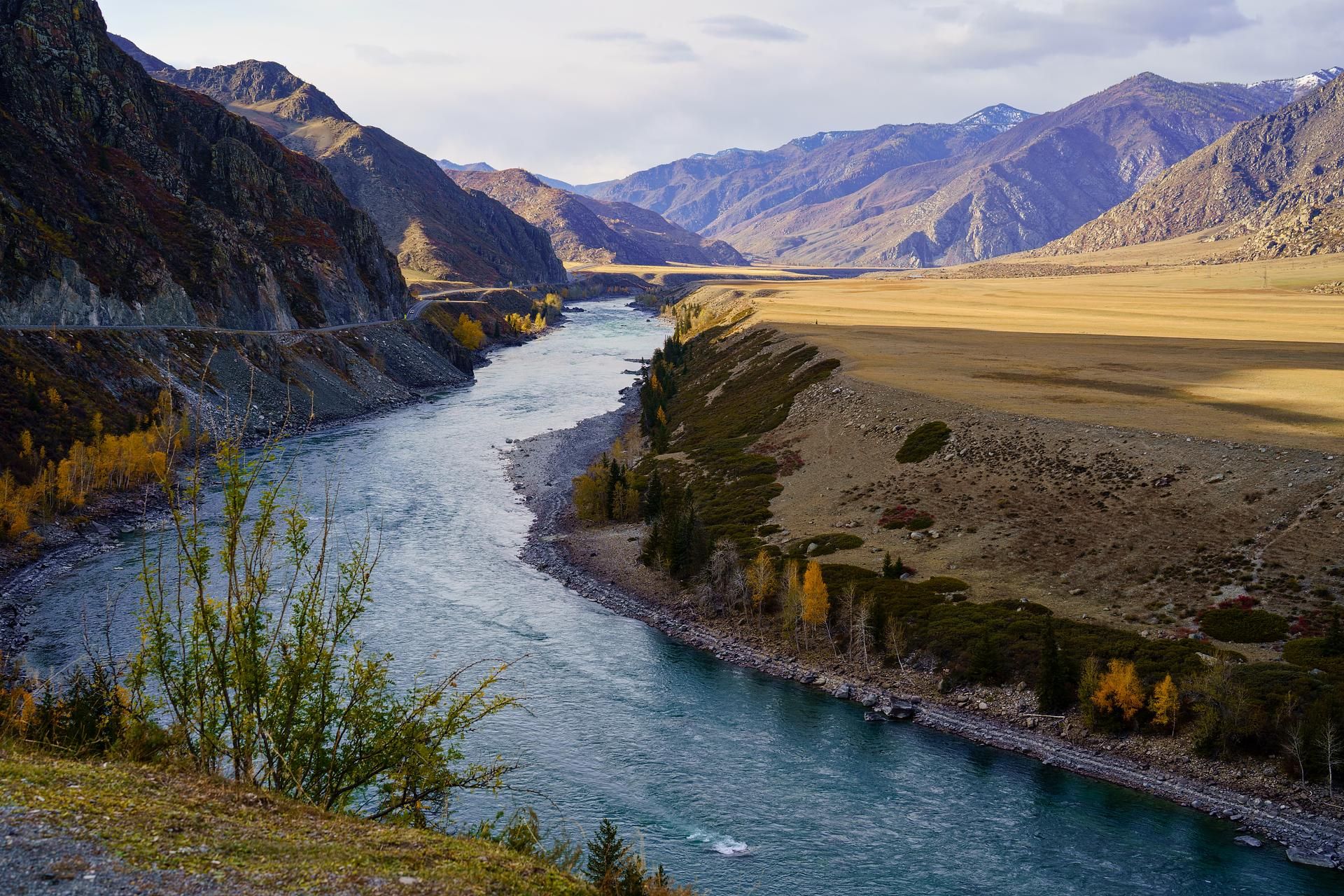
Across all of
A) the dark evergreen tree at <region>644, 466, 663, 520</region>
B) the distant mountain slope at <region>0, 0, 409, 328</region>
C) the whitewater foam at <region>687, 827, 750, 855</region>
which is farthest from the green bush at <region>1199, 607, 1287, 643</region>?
the distant mountain slope at <region>0, 0, 409, 328</region>

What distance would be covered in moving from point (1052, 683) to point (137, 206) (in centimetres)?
12213

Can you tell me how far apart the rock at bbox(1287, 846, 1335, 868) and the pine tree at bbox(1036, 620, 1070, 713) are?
1228 cm

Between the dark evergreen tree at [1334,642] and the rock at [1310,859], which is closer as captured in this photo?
the rock at [1310,859]

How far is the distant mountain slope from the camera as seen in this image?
101 m

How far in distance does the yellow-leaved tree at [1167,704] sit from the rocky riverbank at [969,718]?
190cm

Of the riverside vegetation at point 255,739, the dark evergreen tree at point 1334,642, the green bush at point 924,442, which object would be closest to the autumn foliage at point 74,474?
the riverside vegetation at point 255,739

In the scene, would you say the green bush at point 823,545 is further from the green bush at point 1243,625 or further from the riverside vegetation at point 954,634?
the green bush at point 1243,625

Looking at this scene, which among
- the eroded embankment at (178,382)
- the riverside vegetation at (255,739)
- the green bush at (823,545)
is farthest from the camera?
the green bush at (823,545)

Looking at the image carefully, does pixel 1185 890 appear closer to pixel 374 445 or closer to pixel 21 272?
pixel 374 445

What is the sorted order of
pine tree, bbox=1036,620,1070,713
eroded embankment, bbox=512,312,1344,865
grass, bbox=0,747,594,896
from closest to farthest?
1. grass, bbox=0,747,594,896
2. eroded embankment, bbox=512,312,1344,865
3. pine tree, bbox=1036,620,1070,713

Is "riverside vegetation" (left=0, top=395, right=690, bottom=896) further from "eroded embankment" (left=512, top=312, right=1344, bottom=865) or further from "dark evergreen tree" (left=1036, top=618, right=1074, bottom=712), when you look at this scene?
"dark evergreen tree" (left=1036, top=618, right=1074, bottom=712)

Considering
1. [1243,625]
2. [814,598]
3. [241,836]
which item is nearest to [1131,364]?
[1243,625]

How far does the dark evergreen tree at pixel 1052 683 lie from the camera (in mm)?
46906

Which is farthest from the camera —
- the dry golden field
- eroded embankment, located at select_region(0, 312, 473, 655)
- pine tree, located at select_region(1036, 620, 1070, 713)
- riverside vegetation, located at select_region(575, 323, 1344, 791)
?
the dry golden field
